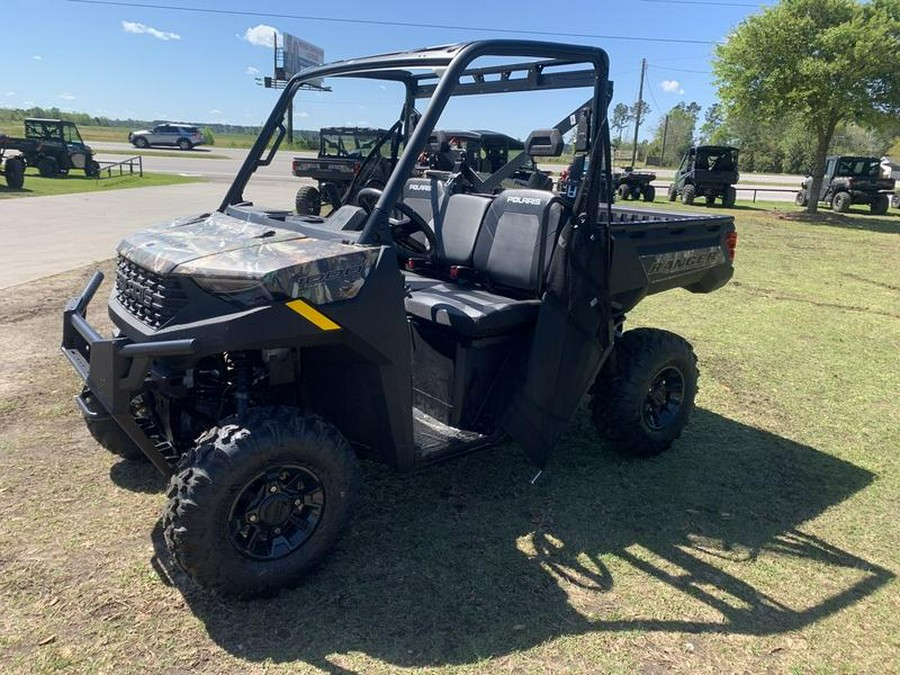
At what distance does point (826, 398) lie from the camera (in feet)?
17.0

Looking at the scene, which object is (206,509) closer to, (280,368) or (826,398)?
(280,368)

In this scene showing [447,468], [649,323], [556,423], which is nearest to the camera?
[556,423]

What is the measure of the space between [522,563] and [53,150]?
78.8 feet

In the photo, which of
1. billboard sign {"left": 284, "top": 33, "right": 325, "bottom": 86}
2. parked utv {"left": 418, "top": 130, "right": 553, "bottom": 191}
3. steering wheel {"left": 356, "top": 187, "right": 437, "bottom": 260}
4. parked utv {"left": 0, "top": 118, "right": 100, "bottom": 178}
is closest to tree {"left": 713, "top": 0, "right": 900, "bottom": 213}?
parked utv {"left": 418, "top": 130, "right": 553, "bottom": 191}

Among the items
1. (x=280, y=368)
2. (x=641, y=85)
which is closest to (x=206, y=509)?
(x=280, y=368)

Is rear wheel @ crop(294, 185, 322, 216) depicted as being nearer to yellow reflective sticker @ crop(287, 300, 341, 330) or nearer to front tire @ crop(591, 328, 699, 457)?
front tire @ crop(591, 328, 699, 457)

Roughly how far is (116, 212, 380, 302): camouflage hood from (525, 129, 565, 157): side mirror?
1.14 meters

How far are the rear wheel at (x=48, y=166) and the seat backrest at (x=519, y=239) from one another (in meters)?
22.9

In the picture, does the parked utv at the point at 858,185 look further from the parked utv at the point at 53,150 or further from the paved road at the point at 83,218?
the parked utv at the point at 53,150

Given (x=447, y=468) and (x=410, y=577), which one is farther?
(x=447, y=468)

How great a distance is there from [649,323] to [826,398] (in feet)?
7.36

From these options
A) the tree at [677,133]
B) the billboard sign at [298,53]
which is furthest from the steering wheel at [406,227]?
the tree at [677,133]

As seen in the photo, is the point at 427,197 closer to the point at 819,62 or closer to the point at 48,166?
the point at 819,62

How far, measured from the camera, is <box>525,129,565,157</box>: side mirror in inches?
131
